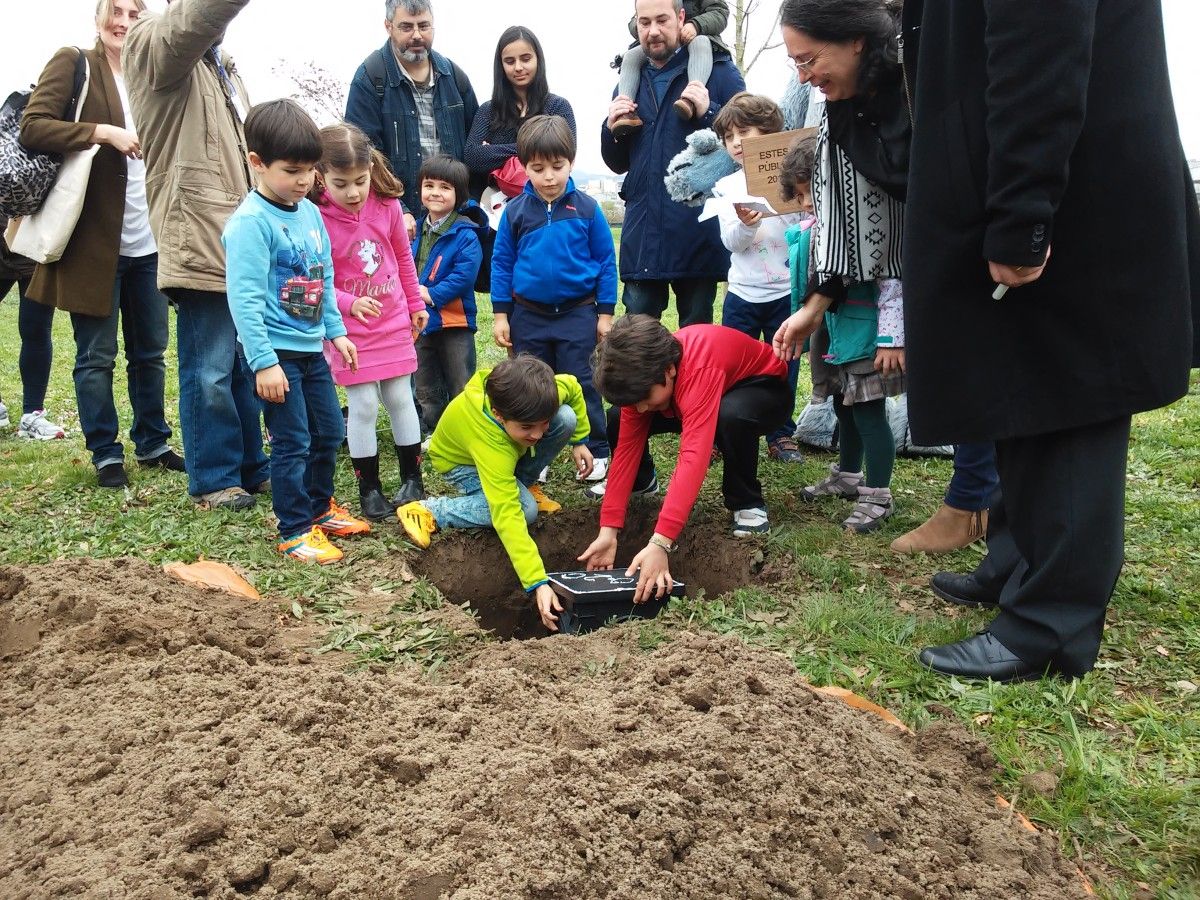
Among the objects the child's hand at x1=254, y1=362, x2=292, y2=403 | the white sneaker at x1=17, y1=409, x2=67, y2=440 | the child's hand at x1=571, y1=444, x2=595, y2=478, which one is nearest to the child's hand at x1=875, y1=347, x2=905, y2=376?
the child's hand at x1=571, y1=444, x2=595, y2=478

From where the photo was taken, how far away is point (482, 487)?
4.15 meters

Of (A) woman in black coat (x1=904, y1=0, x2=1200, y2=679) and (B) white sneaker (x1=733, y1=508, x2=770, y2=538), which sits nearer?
(A) woman in black coat (x1=904, y1=0, x2=1200, y2=679)

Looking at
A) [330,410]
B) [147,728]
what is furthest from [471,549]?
[147,728]

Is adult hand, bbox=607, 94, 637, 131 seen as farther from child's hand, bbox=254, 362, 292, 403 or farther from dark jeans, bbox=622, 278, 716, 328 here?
child's hand, bbox=254, 362, 292, 403

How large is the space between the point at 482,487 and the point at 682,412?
3.25 ft

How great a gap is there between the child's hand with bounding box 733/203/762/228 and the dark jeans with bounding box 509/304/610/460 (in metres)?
0.89

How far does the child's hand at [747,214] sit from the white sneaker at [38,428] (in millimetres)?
4734

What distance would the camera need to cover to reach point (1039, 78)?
2178 mm

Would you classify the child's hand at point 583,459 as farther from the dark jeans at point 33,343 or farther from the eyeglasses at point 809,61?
the dark jeans at point 33,343

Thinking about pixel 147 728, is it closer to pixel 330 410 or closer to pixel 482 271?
pixel 330 410

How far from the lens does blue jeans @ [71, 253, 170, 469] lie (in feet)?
15.6

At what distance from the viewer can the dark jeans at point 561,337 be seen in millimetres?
4855

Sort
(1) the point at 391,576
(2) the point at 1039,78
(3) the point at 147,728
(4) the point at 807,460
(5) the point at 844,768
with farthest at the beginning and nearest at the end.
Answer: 1. (4) the point at 807,460
2. (1) the point at 391,576
3. (3) the point at 147,728
4. (2) the point at 1039,78
5. (5) the point at 844,768

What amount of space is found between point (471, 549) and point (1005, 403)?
2.46 meters
